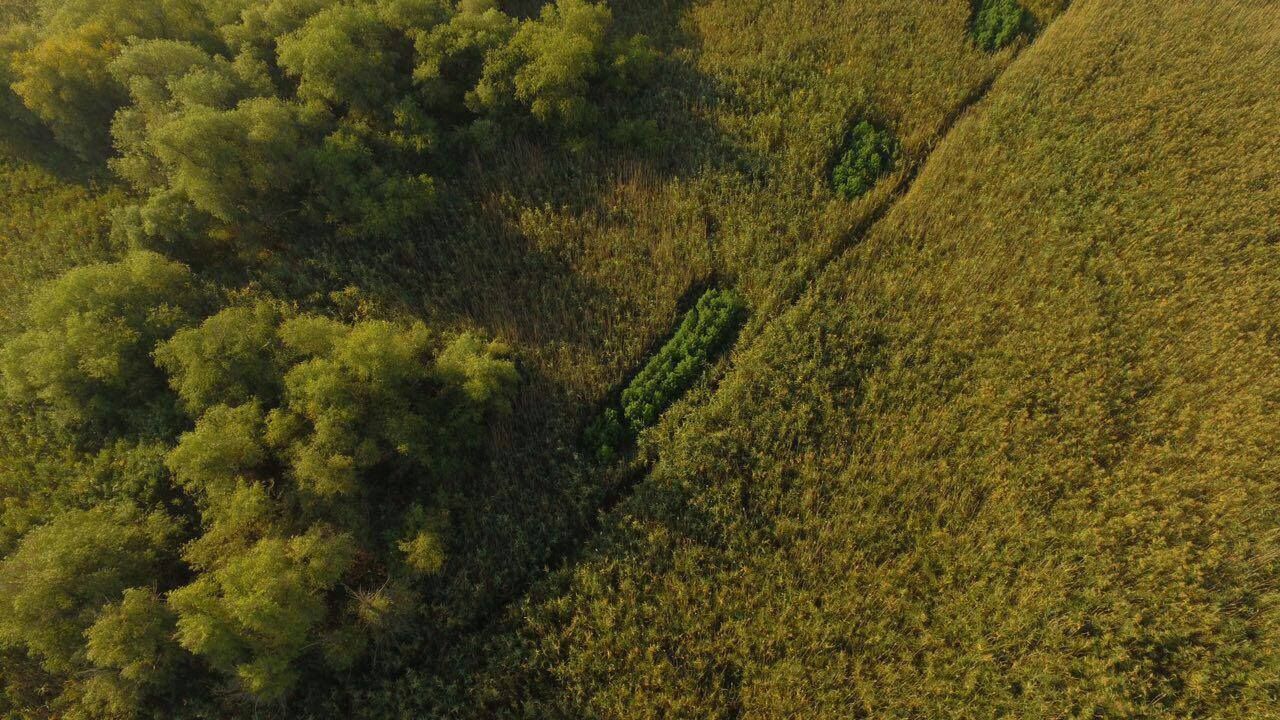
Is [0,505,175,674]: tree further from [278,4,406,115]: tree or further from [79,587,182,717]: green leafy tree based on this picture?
[278,4,406,115]: tree

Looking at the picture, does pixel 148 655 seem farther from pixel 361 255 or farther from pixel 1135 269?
pixel 1135 269

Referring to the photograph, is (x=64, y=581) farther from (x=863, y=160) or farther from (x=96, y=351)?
(x=863, y=160)

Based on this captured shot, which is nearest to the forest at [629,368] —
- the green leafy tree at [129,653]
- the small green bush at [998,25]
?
the green leafy tree at [129,653]

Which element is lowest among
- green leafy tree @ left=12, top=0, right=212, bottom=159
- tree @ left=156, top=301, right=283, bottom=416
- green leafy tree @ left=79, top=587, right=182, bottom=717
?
green leafy tree @ left=79, top=587, right=182, bottom=717

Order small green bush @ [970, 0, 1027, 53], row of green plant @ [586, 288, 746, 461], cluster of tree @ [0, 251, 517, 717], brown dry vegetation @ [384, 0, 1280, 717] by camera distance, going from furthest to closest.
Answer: small green bush @ [970, 0, 1027, 53] < row of green plant @ [586, 288, 746, 461] < brown dry vegetation @ [384, 0, 1280, 717] < cluster of tree @ [0, 251, 517, 717]

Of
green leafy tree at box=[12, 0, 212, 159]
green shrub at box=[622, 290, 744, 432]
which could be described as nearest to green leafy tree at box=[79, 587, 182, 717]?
green shrub at box=[622, 290, 744, 432]

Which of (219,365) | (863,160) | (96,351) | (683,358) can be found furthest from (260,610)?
(863,160)
